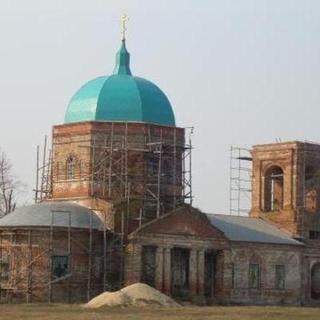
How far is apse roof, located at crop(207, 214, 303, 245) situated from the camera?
168ft

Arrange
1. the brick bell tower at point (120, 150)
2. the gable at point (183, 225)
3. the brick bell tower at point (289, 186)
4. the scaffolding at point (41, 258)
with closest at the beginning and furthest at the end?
the scaffolding at point (41, 258)
the gable at point (183, 225)
the brick bell tower at point (120, 150)
the brick bell tower at point (289, 186)

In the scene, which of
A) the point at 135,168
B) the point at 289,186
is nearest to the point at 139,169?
the point at 135,168

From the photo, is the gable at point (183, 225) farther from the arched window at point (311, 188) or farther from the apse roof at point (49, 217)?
the arched window at point (311, 188)

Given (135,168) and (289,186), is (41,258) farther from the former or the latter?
(289,186)

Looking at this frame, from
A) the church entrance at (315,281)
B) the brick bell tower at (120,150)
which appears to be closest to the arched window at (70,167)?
the brick bell tower at (120,150)

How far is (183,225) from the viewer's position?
157 ft

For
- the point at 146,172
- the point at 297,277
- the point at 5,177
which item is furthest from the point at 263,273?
the point at 5,177

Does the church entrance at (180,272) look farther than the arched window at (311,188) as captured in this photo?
No

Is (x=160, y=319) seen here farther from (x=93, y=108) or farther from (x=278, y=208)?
(x=278, y=208)

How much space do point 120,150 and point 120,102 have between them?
7.81 ft

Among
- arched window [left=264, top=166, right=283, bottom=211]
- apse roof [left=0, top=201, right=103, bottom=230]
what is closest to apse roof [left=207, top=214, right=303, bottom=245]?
arched window [left=264, top=166, right=283, bottom=211]

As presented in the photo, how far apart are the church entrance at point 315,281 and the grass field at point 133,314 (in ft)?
48.1

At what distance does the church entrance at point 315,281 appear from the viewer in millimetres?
54281

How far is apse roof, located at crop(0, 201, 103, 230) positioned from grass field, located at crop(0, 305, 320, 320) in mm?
5435
